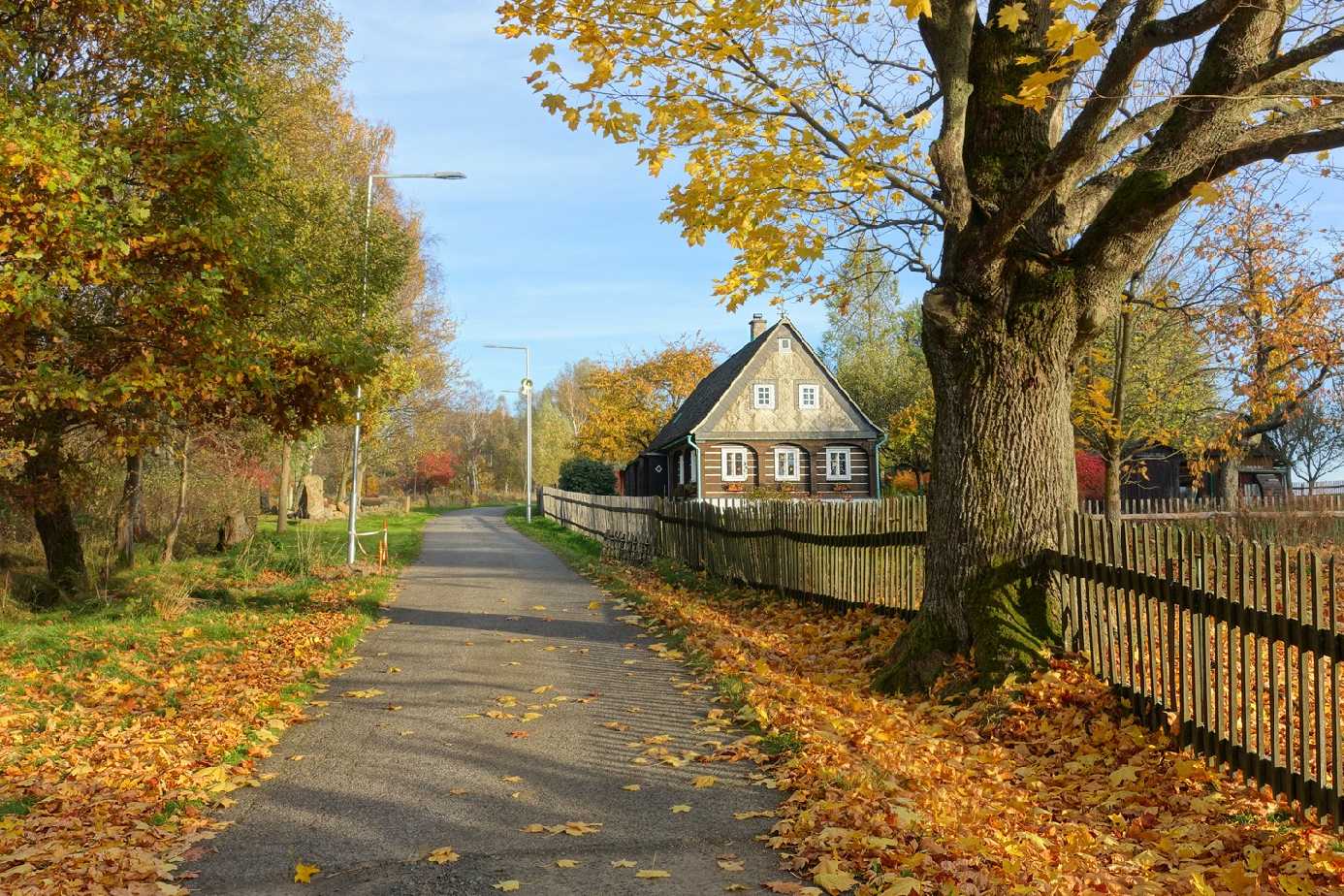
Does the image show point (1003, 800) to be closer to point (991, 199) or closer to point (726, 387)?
point (991, 199)

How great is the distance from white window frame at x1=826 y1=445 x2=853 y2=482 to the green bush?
673 inches

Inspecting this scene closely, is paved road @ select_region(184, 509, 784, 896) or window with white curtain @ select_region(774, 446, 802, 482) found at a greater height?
window with white curtain @ select_region(774, 446, 802, 482)

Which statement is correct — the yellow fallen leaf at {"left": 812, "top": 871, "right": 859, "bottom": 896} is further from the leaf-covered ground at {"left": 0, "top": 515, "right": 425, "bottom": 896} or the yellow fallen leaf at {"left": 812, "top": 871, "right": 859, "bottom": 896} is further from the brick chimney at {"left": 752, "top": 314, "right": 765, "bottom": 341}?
the brick chimney at {"left": 752, "top": 314, "right": 765, "bottom": 341}

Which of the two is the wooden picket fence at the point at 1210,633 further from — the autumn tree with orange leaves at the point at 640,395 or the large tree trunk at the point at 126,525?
the autumn tree with orange leaves at the point at 640,395

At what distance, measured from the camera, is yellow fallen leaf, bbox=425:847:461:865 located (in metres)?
4.91

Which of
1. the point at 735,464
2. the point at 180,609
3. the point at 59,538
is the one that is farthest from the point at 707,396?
the point at 180,609

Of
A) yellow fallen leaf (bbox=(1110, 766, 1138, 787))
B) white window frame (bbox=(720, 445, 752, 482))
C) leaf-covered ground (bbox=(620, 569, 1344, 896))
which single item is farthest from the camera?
white window frame (bbox=(720, 445, 752, 482))

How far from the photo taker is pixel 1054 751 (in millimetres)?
6922

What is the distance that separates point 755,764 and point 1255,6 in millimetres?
5667

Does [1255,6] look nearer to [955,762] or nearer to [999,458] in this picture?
[999,458]

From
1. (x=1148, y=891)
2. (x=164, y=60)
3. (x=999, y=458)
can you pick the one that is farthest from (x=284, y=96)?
(x=1148, y=891)

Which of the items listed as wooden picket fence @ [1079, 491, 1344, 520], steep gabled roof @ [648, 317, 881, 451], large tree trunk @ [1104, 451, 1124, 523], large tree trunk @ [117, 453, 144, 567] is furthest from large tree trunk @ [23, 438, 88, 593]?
steep gabled roof @ [648, 317, 881, 451]

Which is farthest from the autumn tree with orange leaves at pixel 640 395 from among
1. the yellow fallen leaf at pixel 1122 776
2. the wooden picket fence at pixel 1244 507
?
the yellow fallen leaf at pixel 1122 776

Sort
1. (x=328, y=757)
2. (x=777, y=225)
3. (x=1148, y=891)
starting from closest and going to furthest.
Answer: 1. (x=1148, y=891)
2. (x=328, y=757)
3. (x=777, y=225)
